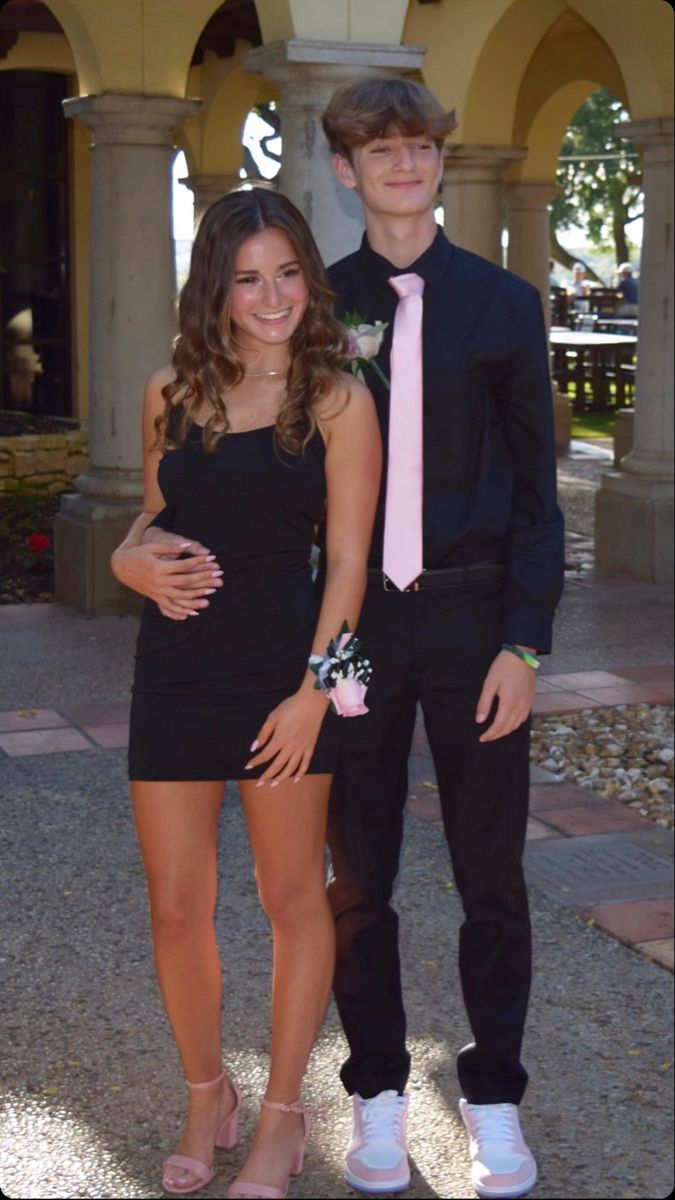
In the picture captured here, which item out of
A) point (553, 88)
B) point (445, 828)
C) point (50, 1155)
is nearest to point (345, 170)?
point (445, 828)

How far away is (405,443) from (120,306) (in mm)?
5597

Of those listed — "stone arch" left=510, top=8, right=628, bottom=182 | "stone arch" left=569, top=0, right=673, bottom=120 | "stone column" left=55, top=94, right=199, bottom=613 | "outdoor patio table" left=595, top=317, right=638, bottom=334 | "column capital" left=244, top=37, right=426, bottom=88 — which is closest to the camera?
"column capital" left=244, top=37, right=426, bottom=88

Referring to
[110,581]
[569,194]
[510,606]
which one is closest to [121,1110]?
[510,606]

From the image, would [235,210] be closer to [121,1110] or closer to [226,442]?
[226,442]

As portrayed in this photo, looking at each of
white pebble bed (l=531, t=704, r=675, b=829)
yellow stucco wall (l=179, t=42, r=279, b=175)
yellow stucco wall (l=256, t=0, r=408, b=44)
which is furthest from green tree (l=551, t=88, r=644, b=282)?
white pebble bed (l=531, t=704, r=675, b=829)

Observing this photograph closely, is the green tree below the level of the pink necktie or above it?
above

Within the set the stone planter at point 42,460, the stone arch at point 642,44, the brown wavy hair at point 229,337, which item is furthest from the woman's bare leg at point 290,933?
the stone planter at point 42,460

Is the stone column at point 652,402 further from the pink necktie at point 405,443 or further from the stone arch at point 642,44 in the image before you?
the pink necktie at point 405,443

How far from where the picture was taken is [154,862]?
2549 mm

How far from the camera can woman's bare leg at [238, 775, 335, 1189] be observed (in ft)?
8.45

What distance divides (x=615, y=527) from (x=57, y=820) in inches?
211

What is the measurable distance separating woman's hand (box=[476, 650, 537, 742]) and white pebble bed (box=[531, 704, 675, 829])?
2859 mm

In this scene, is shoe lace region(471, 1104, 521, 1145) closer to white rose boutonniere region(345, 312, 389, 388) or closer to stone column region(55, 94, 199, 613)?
white rose boutonniere region(345, 312, 389, 388)

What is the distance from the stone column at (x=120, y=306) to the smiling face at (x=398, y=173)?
5402 mm
